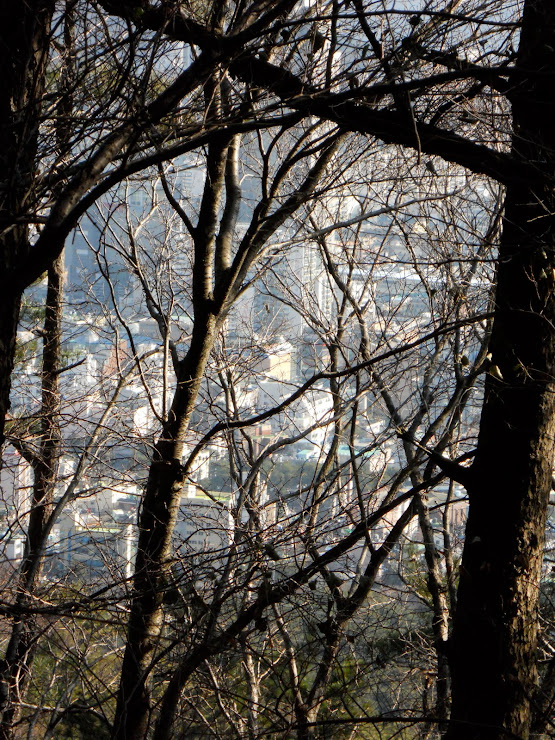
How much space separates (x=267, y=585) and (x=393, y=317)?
424cm

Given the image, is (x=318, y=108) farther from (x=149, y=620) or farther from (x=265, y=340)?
(x=265, y=340)

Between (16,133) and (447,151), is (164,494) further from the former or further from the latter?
(447,151)

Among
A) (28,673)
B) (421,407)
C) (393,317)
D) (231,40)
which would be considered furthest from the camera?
(393,317)

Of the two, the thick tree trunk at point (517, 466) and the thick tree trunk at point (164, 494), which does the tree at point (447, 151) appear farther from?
the thick tree trunk at point (164, 494)

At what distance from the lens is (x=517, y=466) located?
10.6 ft

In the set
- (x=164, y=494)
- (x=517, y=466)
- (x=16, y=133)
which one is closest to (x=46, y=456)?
(x=164, y=494)

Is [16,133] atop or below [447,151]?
below

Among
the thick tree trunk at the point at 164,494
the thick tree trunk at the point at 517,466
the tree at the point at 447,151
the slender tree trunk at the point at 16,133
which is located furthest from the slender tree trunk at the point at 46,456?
the thick tree trunk at the point at 517,466

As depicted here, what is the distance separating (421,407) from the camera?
665 centimetres

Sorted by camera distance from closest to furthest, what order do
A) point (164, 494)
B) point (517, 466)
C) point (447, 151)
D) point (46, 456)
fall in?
1. point (517, 466)
2. point (447, 151)
3. point (164, 494)
4. point (46, 456)

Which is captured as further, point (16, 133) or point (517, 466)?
point (517, 466)

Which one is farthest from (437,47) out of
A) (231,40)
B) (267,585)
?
(267,585)

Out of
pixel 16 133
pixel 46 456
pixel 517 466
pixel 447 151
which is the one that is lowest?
pixel 517 466

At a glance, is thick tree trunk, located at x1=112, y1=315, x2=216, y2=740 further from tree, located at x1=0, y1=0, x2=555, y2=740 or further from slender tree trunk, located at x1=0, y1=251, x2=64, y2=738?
slender tree trunk, located at x1=0, y1=251, x2=64, y2=738
